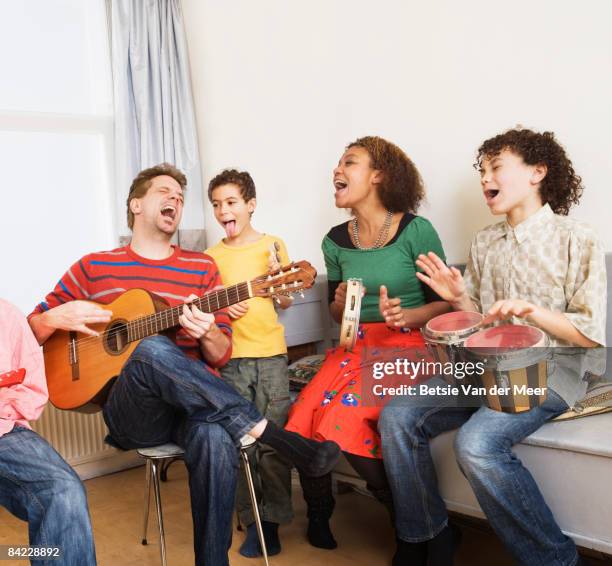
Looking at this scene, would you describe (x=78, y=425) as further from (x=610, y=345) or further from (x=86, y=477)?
(x=610, y=345)

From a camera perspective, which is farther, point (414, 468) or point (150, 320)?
point (150, 320)

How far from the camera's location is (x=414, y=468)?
1817mm

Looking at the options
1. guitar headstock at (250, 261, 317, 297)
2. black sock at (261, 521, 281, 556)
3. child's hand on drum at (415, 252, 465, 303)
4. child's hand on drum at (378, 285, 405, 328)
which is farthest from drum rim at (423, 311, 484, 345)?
black sock at (261, 521, 281, 556)

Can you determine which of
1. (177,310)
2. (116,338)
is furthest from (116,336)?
(177,310)

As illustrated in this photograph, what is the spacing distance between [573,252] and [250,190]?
45.3 inches

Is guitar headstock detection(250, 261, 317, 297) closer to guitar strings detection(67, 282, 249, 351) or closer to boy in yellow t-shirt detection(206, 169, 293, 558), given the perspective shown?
guitar strings detection(67, 282, 249, 351)

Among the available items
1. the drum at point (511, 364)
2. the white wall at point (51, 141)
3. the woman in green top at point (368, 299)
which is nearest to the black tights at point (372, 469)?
the woman in green top at point (368, 299)

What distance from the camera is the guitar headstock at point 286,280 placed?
1966 mm

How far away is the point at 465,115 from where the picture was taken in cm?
250

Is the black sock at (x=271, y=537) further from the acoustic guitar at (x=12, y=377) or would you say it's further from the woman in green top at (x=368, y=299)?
the acoustic guitar at (x=12, y=377)

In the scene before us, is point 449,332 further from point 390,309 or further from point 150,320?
point 150,320

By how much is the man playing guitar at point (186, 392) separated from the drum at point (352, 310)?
1.11 feet

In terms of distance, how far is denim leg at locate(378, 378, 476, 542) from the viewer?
1.81 metres

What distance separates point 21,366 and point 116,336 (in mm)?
351
